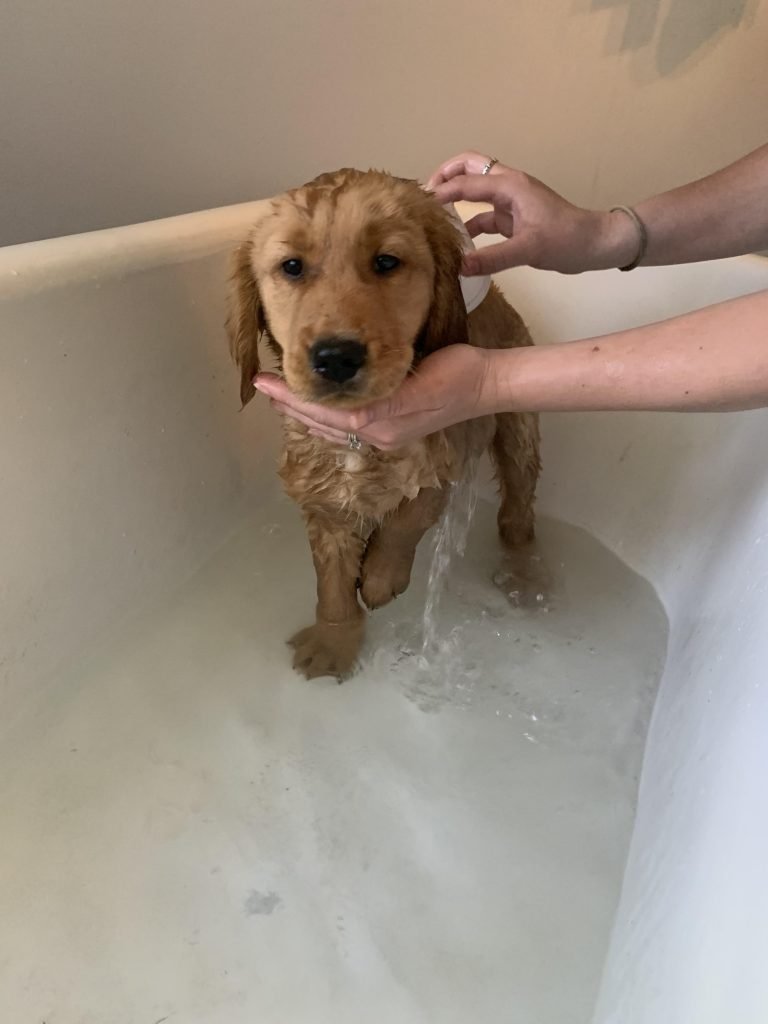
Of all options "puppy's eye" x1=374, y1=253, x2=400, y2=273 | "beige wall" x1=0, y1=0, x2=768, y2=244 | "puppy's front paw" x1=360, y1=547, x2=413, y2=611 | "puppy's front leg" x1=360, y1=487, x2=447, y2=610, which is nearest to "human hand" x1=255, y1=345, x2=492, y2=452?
"puppy's eye" x1=374, y1=253, x2=400, y2=273

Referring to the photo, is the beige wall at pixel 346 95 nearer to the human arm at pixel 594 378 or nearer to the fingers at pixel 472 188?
the fingers at pixel 472 188

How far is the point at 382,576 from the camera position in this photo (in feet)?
4.39

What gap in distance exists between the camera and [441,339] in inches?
42.5

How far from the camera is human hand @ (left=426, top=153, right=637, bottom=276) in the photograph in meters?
1.22

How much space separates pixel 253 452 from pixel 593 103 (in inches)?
51.3

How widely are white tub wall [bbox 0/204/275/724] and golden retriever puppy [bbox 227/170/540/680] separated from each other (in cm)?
23

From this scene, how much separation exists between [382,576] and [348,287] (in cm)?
52

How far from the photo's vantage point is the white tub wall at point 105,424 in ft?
3.75

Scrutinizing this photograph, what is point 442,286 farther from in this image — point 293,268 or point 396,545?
point 396,545

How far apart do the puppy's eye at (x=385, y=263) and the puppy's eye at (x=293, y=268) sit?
0.09 m

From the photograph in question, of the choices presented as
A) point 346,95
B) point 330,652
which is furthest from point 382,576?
point 346,95

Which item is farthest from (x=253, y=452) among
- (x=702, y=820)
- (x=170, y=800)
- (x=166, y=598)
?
(x=702, y=820)

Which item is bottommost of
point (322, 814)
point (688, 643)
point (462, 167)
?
point (322, 814)

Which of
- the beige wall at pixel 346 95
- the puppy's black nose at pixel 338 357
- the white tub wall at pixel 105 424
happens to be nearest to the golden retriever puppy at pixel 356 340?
the puppy's black nose at pixel 338 357
